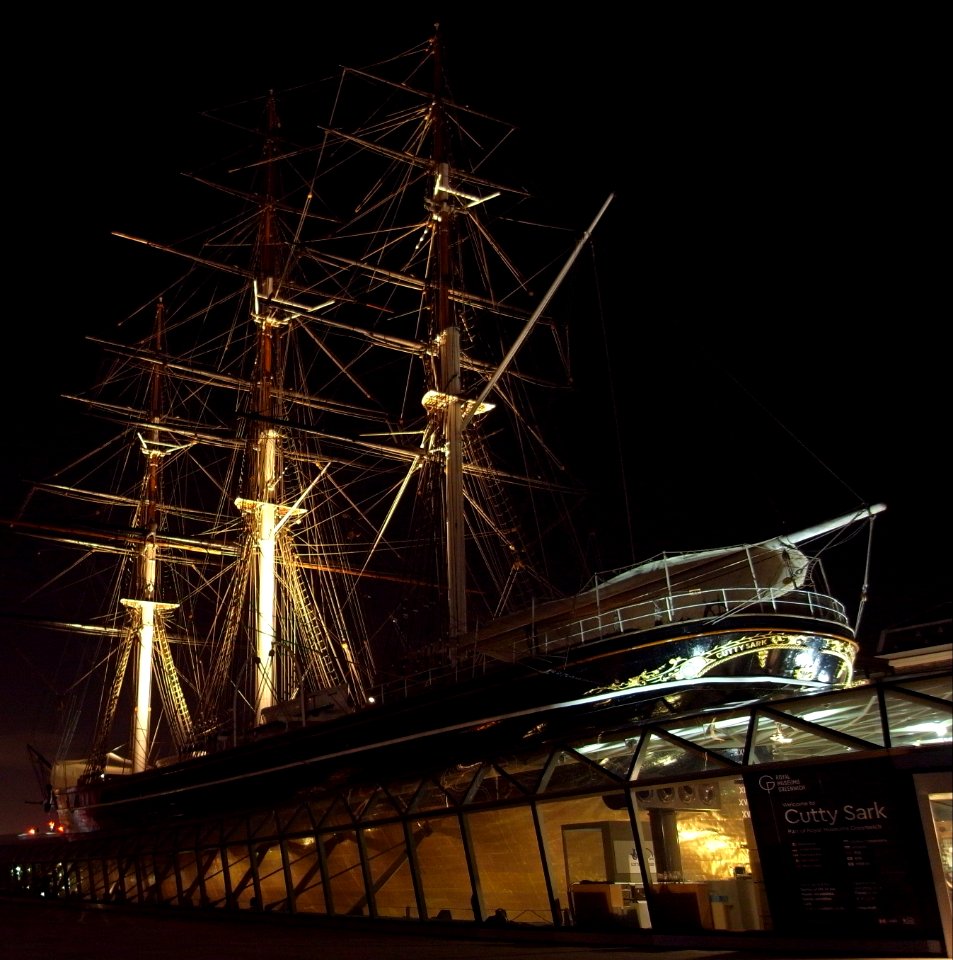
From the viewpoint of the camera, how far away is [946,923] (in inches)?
347

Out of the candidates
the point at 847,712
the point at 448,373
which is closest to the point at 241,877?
the point at 448,373

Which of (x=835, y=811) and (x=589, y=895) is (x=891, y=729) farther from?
(x=589, y=895)

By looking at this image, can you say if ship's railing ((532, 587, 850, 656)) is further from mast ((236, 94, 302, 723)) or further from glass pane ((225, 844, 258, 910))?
mast ((236, 94, 302, 723))

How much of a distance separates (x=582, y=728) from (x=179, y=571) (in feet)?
108

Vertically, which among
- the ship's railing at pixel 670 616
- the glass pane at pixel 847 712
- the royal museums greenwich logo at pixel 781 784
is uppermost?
the ship's railing at pixel 670 616

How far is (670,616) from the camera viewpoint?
43.8 feet

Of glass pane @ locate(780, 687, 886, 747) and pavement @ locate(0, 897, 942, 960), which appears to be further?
pavement @ locate(0, 897, 942, 960)

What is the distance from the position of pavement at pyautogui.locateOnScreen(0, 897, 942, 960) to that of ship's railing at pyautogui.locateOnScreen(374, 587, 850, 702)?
393 cm

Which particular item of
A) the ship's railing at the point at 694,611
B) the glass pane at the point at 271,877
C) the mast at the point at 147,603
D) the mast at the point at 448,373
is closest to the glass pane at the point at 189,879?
the glass pane at the point at 271,877

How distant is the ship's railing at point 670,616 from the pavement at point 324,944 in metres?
3.93

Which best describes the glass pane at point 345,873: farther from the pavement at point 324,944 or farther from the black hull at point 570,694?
the black hull at point 570,694

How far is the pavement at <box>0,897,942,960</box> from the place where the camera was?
33.8ft

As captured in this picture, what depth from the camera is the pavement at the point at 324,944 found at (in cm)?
1030

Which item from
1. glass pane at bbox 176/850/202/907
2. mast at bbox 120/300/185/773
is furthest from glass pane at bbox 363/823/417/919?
mast at bbox 120/300/185/773
